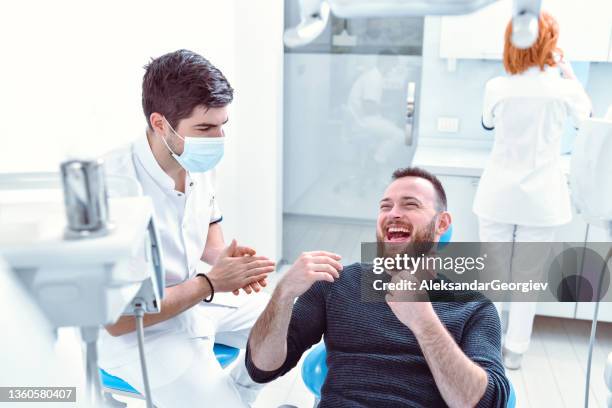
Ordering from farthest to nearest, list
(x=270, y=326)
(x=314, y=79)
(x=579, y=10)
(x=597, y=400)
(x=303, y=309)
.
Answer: (x=314, y=79)
(x=579, y=10)
(x=597, y=400)
(x=303, y=309)
(x=270, y=326)

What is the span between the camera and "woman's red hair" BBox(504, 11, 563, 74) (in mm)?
2232

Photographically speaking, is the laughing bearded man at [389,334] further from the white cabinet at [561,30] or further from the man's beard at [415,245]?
the white cabinet at [561,30]

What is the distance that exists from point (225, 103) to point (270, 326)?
25.3 inches

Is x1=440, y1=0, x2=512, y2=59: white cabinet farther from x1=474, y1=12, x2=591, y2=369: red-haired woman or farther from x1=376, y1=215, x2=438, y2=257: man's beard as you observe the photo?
x1=376, y1=215, x2=438, y2=257: man's beard

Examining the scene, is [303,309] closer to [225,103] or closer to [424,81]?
[225,103]

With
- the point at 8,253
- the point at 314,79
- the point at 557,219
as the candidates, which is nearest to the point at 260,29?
the point at 314,79

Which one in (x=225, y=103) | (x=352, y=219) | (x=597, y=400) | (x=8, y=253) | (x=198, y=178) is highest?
(x=225, y=103)

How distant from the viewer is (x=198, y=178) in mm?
1860

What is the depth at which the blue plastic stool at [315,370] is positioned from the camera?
154cm

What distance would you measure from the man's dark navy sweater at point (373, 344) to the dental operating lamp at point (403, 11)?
0.86 metres

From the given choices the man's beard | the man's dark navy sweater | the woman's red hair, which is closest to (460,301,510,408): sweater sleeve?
the man's dark navy sweater

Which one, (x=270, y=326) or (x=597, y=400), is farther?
(x=597, y=400)

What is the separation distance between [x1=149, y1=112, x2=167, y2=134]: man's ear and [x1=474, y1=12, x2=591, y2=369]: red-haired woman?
1399 millimetres

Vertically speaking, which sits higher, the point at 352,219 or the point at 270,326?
the point at 270,326
